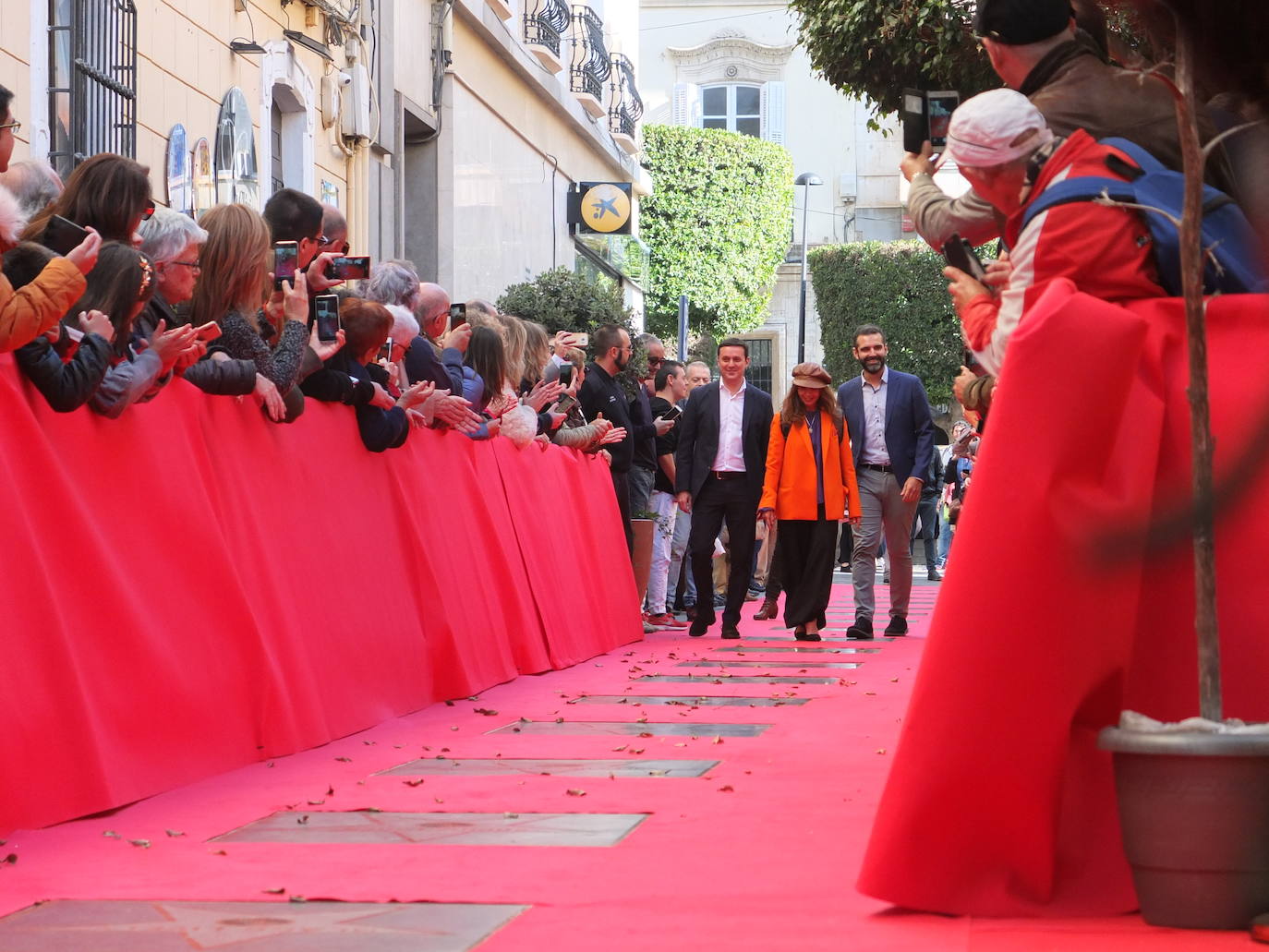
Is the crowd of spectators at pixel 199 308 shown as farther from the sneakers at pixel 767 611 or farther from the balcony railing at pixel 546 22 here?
the balcony railing at pixel 546 22

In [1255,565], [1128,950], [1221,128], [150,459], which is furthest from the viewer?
[150,459]

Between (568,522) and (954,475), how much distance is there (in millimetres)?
16092

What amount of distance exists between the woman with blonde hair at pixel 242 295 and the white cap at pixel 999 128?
11.1 ft

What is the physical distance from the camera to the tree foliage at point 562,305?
18578 millimetres

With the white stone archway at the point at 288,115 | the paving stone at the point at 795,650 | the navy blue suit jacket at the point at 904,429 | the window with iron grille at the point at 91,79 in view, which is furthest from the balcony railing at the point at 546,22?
the window with iron grille at the point at 91,79

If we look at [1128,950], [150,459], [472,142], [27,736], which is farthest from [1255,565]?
[472,142]

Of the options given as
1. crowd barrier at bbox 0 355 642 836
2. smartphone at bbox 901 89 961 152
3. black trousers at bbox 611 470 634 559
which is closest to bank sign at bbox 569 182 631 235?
black trousers at bbox 611 470 634 559

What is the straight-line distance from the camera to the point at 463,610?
895 centimetres

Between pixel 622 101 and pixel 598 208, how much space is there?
5599 millimetres

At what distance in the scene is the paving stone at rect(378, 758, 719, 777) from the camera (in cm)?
619

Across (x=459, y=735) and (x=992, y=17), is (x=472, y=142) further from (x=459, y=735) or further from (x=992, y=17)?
(x=992, y=17)

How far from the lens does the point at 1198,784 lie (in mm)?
3434

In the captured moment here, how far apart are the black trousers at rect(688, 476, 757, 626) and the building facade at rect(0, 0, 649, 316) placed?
3.97 m

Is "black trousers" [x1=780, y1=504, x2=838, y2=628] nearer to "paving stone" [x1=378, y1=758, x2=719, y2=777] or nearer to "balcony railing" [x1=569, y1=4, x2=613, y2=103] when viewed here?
"paving stone" [x1=378, y1=758, x2=719, y2=777]
